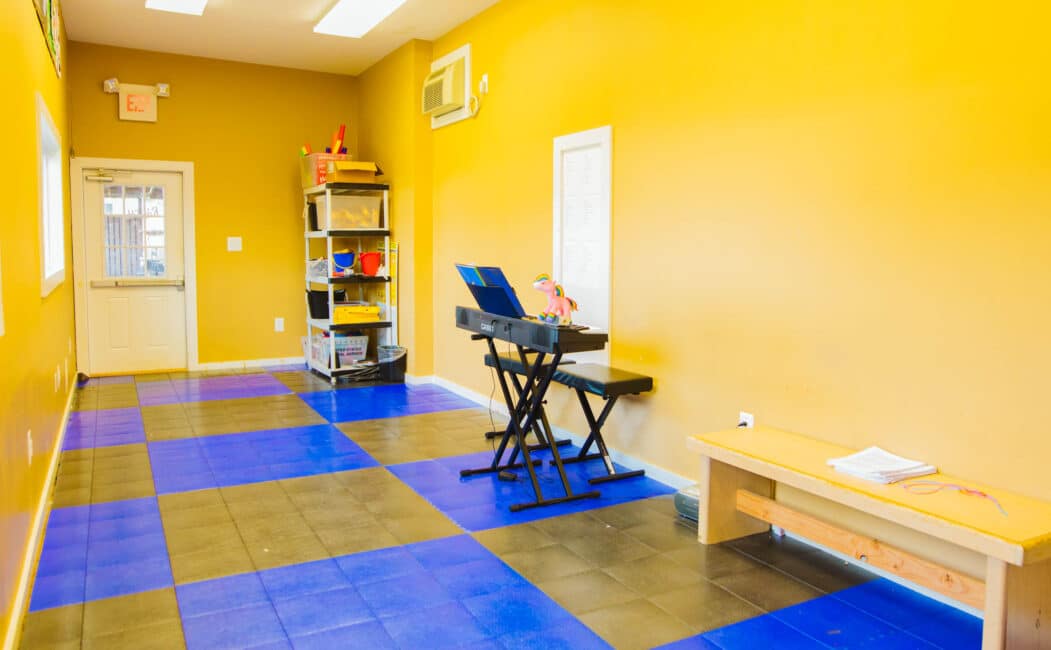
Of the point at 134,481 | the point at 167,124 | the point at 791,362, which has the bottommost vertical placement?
the point at 134,481

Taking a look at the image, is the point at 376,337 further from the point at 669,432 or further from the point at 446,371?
the point at 669,432

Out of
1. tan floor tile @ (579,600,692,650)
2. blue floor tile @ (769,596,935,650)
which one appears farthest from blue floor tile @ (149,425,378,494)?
blue floor tile @ (769,596,935,650)

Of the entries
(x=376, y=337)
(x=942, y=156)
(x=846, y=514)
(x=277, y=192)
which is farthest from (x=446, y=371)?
(x=942, y=156)

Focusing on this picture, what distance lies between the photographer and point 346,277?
23.1 ft

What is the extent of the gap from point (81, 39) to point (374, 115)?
2.58 meters

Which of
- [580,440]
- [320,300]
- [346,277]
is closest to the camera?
[580,440]

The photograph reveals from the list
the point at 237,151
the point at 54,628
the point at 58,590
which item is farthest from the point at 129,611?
the point at 237,151

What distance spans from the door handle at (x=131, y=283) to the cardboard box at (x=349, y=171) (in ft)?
6.27

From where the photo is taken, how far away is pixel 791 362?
335 cm

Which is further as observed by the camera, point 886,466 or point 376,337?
point 376,337

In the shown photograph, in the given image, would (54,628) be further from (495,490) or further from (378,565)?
(495,490)

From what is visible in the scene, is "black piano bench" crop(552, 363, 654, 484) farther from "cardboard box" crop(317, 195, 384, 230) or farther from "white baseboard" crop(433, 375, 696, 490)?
"cardboard box" crop(317, 195, 384, 230)

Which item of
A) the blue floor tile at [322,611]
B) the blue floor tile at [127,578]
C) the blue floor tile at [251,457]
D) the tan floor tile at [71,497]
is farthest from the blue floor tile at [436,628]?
the tan floor tile at [71,497]

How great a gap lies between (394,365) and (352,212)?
146cm
